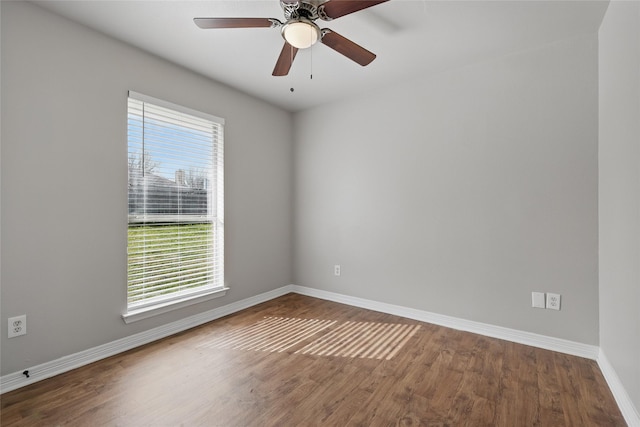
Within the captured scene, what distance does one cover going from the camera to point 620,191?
1.72 meters

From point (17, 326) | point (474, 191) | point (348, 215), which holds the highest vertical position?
point (474, 191)

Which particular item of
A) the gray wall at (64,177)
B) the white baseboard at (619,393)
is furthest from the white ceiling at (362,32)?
the white baseboard at (619,393)

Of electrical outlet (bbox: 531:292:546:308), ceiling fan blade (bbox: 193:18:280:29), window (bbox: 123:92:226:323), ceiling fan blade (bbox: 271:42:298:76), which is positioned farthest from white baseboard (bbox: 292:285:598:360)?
ceiling fan blade (bbox: 193:18:280:29)

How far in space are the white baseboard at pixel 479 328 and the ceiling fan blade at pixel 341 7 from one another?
8.78 ft

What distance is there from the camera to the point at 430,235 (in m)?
2.96

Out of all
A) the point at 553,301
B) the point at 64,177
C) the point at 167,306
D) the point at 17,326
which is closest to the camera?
the point at 17,326

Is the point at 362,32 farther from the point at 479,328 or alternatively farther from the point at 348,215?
the point at 479,328

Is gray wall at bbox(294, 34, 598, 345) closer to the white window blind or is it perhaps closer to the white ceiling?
the white ceiling

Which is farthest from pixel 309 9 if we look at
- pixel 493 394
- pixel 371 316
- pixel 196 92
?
pixel 371 316

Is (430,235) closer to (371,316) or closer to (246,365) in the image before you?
(371,316)

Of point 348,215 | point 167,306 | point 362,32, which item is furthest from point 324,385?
point 362,32

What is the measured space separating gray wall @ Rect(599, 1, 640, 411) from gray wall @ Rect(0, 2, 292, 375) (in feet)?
10.5

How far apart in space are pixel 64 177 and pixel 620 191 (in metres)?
3.57

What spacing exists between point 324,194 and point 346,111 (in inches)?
41.0
